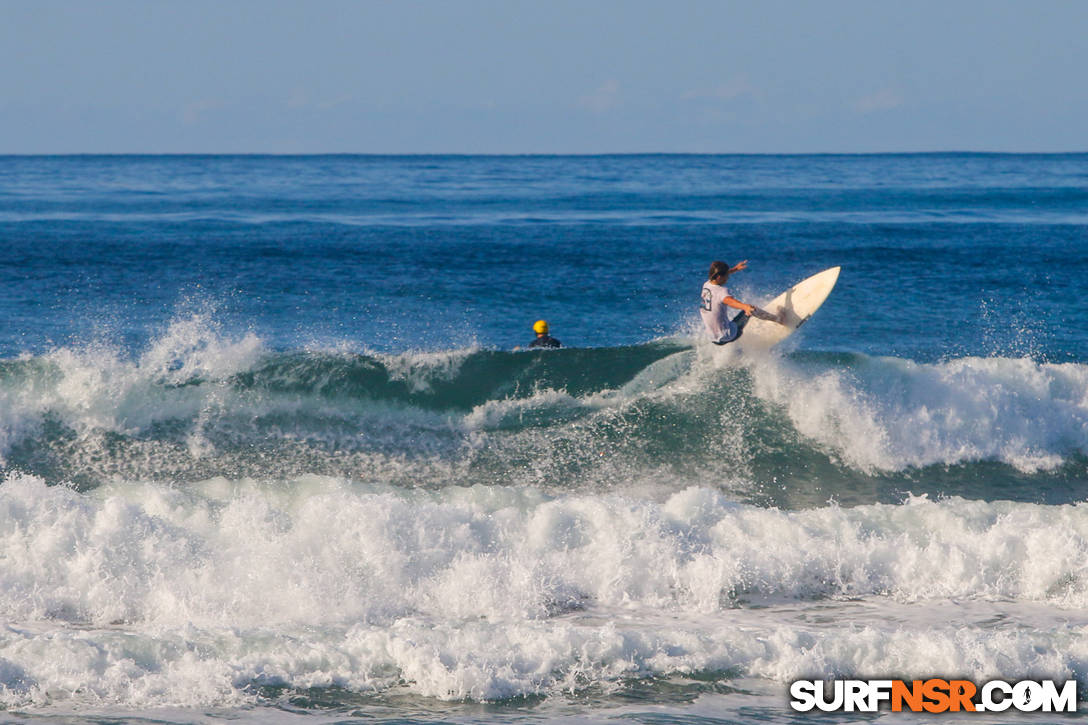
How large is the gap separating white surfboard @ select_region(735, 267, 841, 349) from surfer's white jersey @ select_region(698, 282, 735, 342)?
582mm

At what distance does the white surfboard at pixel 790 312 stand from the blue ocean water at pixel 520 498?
15.3 inches

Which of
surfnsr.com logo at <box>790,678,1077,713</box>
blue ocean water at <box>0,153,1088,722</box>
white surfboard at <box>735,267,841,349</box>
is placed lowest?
surfnsr.com logo at <box>790,678,1077,713</box>

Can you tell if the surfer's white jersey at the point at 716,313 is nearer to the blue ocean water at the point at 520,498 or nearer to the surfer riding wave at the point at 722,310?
the surfer riding wave at the point at 722,310

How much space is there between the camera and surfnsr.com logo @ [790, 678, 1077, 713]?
775cm

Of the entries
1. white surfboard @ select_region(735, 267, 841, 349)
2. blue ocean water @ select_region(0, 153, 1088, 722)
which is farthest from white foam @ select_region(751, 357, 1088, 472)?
white surfboard @ select_region(735, 267, 841, 349)

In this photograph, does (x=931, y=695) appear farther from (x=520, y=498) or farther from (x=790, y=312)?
(x=790, y=312)

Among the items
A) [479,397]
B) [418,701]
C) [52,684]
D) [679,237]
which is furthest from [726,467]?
[679,237]

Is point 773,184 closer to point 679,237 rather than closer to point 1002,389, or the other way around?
point 679,237

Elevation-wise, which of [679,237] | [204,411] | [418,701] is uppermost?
[679,237]

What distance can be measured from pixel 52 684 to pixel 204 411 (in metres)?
6.31

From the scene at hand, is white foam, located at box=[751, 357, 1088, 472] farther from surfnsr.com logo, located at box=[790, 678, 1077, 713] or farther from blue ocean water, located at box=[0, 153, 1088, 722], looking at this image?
surfnsr.com logo, located at box=[790, 678, 1077, 713]

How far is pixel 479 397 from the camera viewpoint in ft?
47.5

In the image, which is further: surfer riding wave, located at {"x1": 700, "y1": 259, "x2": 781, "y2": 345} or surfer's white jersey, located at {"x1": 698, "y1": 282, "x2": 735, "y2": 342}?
surfer's white jersey, located at {"x1": 698, "y1": 282, "x2": 735, "y2": 342}

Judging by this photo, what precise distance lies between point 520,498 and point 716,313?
11.9 feet
